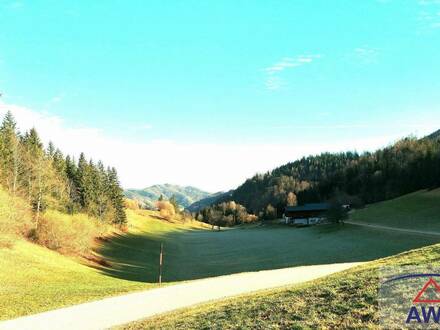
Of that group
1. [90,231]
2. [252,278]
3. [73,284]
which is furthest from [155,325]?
[90,231]

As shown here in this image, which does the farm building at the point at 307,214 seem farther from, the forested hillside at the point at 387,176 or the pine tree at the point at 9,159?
the pine tree at the point at 9,159

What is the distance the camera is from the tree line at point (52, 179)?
6556 cm

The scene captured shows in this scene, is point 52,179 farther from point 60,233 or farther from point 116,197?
point 116,197

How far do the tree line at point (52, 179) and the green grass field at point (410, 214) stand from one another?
71.8m

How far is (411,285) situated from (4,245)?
150 feet

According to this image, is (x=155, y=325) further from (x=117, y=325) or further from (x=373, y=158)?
(x=373, y=158)

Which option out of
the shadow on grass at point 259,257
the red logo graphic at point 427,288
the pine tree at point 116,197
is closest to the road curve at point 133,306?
the red logo graphic at point 427,288

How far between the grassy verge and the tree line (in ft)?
171

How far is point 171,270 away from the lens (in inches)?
2232

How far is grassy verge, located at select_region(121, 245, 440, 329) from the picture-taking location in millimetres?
10453

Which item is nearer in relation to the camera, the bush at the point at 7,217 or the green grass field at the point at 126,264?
the green grass field at the point at 126,264

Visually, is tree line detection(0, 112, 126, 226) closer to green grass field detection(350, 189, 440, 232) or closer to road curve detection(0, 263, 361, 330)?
road curve detection(0, 263, 361, 330)
